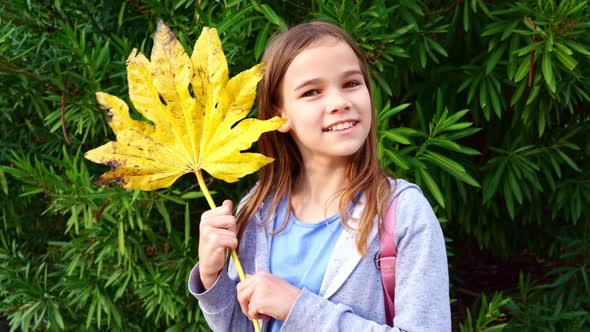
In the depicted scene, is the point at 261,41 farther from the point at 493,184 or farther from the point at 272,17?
the point at 493,184

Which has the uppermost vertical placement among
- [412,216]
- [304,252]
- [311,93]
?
[311,93]

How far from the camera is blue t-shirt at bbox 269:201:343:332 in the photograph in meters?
1.21

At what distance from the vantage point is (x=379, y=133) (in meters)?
1.94

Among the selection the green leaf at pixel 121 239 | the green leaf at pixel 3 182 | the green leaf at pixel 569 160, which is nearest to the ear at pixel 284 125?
the green leaf at pixel 121 239

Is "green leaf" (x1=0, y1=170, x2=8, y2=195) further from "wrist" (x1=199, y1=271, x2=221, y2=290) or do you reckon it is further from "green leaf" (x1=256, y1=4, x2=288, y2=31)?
"wrist" (x1=199, y1=271, x2=221, y2=290)

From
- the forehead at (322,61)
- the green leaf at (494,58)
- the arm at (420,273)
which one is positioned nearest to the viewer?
the arm at (420,273)

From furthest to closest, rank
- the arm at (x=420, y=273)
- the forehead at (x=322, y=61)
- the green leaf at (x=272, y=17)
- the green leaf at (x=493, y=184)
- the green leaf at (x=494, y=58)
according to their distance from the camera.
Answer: the green leaf at (x=493, y=184), the green leaf at (x=494, y=58), the green leaf at (x=272, y=17), the forehead at (x=322, y=61), the arm at (x=420, y=273)

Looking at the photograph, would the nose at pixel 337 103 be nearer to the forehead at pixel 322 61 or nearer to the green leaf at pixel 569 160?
the forehead at pixel 322 61

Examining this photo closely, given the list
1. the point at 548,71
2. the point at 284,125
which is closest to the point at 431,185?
the point at 548,71

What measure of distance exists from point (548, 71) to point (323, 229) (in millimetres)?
1065

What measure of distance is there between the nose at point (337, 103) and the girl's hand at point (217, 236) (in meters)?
0.25

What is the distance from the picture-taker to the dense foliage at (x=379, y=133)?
78.5 inches

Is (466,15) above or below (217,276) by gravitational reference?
above

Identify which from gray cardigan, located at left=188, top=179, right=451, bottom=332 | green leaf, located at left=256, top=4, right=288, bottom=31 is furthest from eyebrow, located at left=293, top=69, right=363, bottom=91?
green leaf, located at left=256, top=4, right=288, bottom=31
